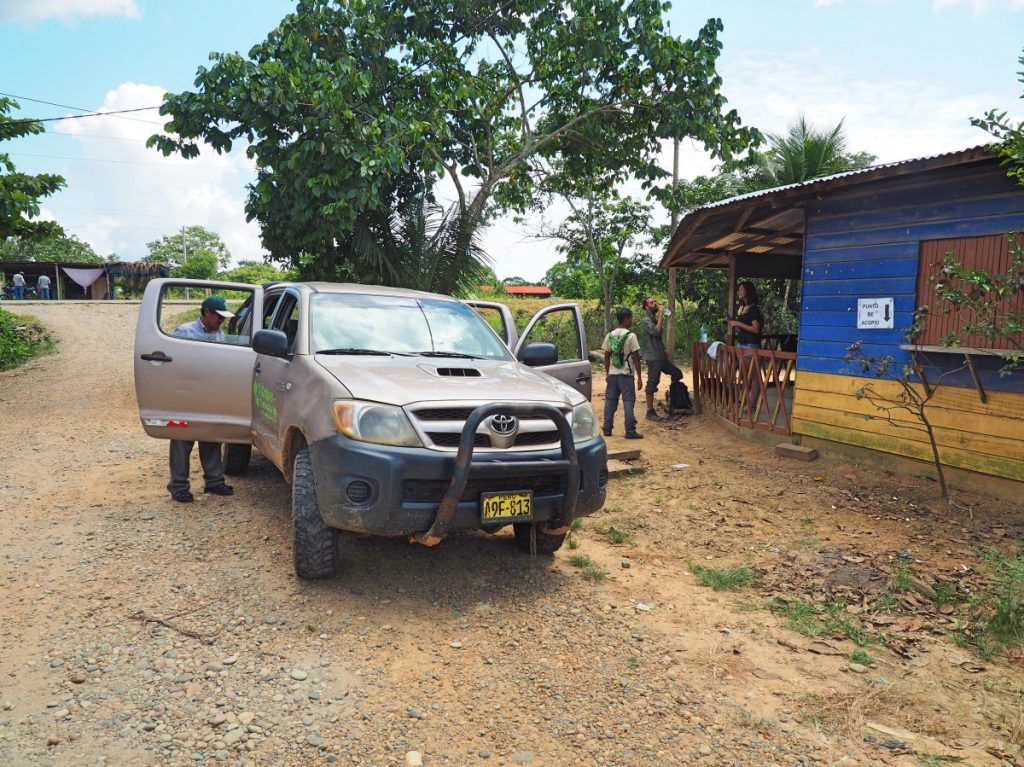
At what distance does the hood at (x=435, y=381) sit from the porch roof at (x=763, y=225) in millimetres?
3756

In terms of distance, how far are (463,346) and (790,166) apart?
50.5 ft

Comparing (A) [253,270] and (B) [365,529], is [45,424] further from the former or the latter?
(A) [253,270]

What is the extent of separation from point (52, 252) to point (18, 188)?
146ft

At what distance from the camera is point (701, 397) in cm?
1122

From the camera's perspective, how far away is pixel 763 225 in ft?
30.4

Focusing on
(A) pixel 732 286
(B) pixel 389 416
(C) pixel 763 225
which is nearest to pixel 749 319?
(C) pixel 763 225

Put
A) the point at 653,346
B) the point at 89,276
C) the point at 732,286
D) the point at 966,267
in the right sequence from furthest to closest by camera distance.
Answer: the point at 89,276, the point at 732,286, the point at 653,346, the point at 966,267

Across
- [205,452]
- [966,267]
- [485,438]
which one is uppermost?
[966,267]

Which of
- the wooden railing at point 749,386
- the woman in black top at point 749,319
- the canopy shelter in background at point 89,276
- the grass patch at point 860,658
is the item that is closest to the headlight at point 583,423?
the grass patch at point 860,658

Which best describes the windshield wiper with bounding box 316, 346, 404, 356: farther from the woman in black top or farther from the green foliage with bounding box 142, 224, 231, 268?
the green foliage with bounding box 142, 224, 231, 268

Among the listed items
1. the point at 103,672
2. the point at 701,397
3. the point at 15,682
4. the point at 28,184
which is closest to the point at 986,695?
the point at 103,672

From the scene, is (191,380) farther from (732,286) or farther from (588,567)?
(732,286)

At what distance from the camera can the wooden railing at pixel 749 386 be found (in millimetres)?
8766

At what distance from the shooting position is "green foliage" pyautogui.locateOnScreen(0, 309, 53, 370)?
16.3 meters
